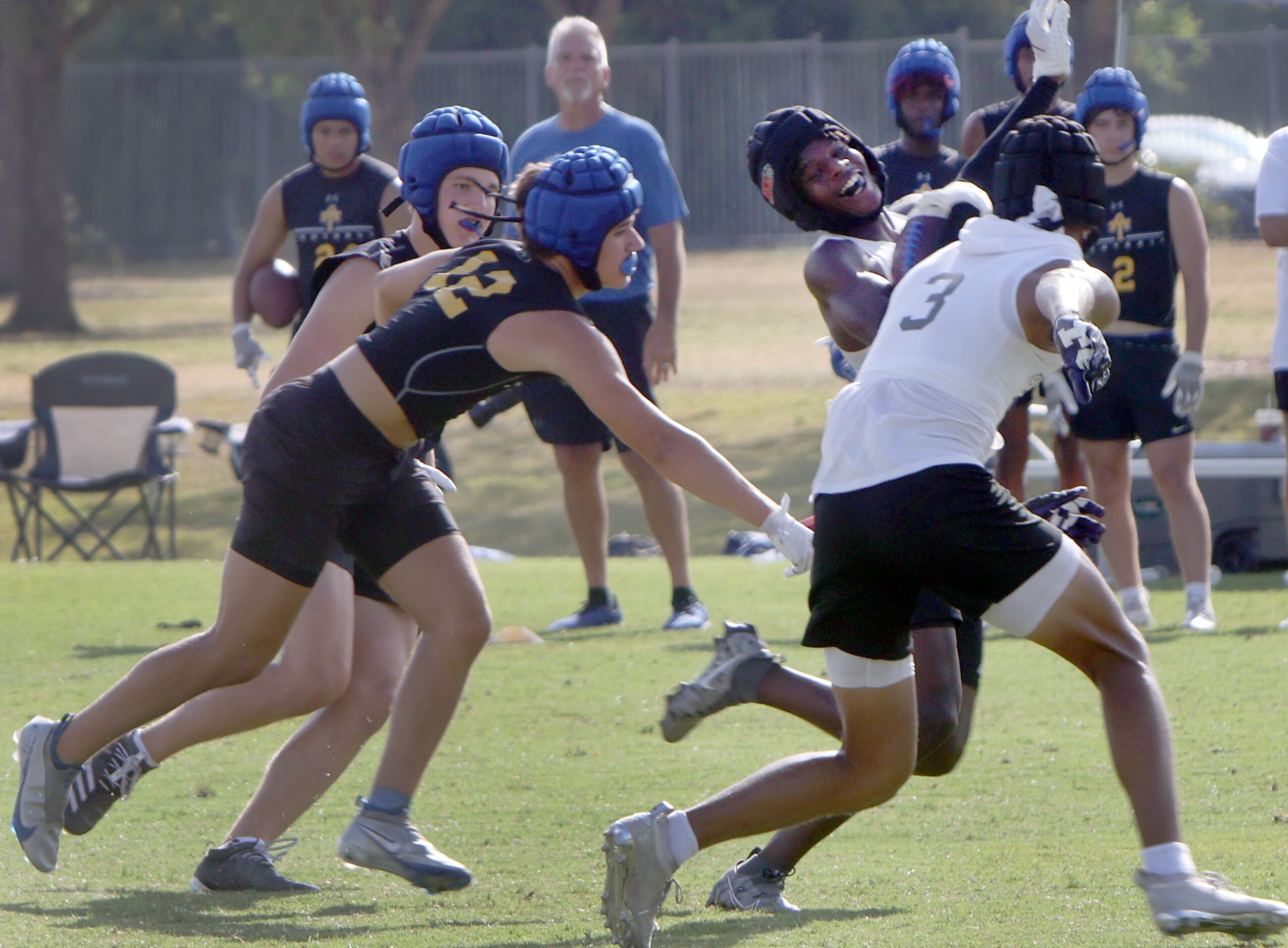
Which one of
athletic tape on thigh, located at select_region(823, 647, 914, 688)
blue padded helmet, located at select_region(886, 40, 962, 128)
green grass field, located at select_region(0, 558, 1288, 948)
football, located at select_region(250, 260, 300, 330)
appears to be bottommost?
green grass field, located at select_region(0, 558, 1288, 948)

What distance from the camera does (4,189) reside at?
93.9 ft

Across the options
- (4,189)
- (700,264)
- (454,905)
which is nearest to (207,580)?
(454,905)

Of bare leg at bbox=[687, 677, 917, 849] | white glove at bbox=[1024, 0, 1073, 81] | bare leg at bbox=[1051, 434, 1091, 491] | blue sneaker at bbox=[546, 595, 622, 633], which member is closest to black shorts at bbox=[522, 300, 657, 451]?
blue sneaker at bbox=[546, 595, 622, 633]

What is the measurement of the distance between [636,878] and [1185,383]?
4.66 metres

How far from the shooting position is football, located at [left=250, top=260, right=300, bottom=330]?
21.4 feet

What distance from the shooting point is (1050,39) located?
5043mm

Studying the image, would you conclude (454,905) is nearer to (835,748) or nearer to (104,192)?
(835,748)

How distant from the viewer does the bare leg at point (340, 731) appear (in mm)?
4355

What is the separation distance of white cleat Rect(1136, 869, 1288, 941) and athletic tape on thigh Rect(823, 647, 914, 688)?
0.65 m

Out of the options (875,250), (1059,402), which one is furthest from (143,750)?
(1059,402)

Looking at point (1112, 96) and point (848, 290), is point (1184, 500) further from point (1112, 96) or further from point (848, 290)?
point (848, 290)

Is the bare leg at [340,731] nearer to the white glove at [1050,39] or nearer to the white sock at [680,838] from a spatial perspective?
the white sock at [680,838]

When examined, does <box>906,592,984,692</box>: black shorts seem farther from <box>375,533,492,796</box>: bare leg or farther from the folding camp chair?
the folding camp chair

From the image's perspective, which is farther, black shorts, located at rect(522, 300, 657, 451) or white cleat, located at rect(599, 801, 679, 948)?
black shorts, located at rect(522, 300, 657, 451)
